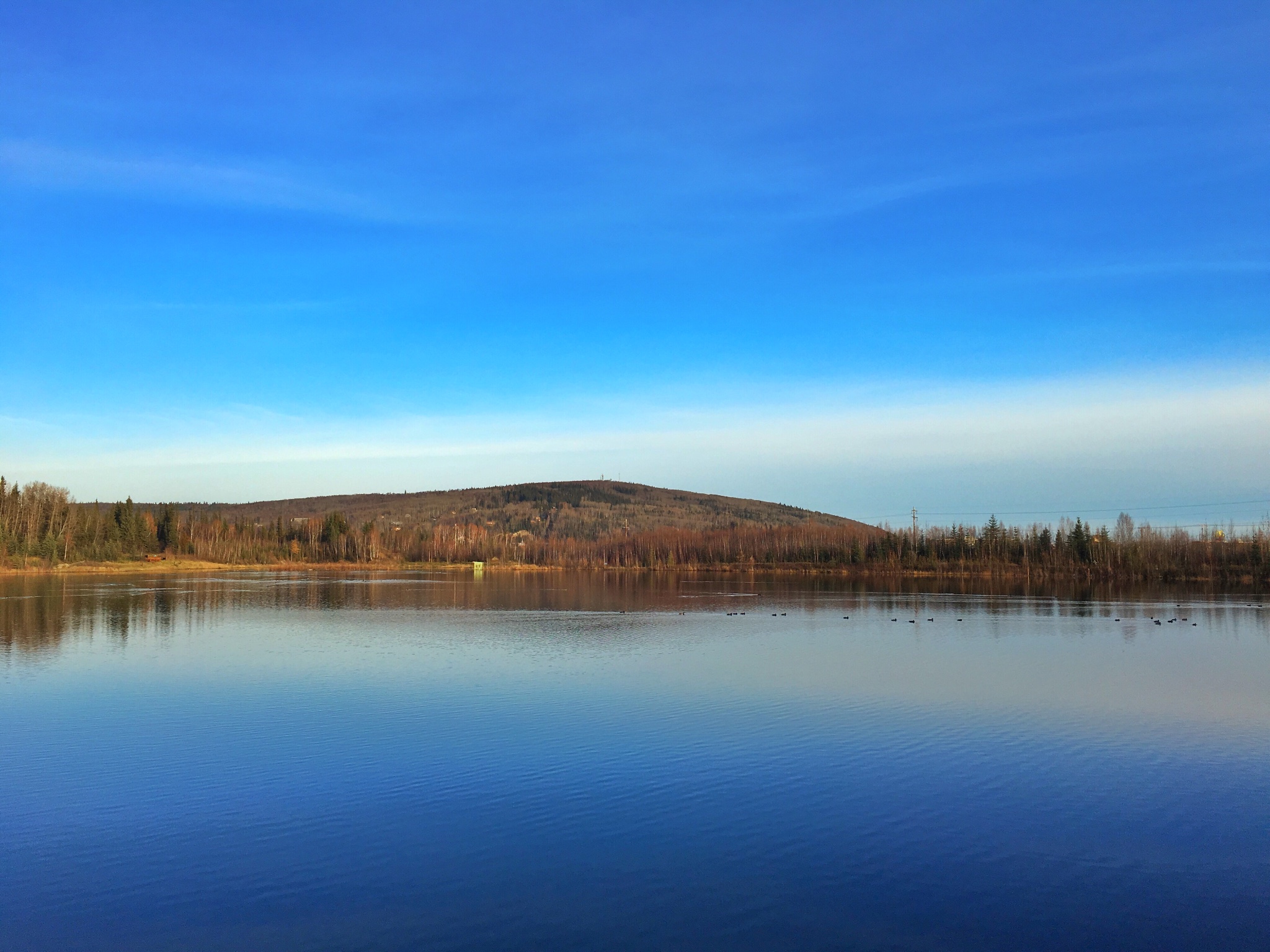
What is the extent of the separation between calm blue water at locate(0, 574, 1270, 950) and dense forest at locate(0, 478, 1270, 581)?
7131 cm

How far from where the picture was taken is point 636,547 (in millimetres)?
165000

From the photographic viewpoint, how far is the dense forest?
89625 mm

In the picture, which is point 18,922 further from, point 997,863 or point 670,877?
point 997,863

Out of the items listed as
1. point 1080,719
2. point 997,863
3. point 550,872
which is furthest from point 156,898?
point 1080,719

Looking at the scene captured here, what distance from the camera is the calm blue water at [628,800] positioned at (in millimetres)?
8281

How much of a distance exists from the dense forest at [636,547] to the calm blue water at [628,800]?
234 ft

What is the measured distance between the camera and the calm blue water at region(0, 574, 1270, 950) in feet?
27.2

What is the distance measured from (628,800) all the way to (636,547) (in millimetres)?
153372

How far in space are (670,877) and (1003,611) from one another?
1607 inches

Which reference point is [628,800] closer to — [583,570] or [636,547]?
[583,570]

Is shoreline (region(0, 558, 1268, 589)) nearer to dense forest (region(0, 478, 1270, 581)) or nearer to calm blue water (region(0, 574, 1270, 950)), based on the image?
dense forest (region(0, 478, 1270, 581))

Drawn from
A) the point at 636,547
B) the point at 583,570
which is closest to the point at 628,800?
the point at 583,570

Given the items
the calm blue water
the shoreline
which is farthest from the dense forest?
the calm blue water

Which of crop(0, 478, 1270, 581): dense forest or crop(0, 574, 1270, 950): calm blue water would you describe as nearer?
crop(0, 574, 1270, 950): calm blue water
